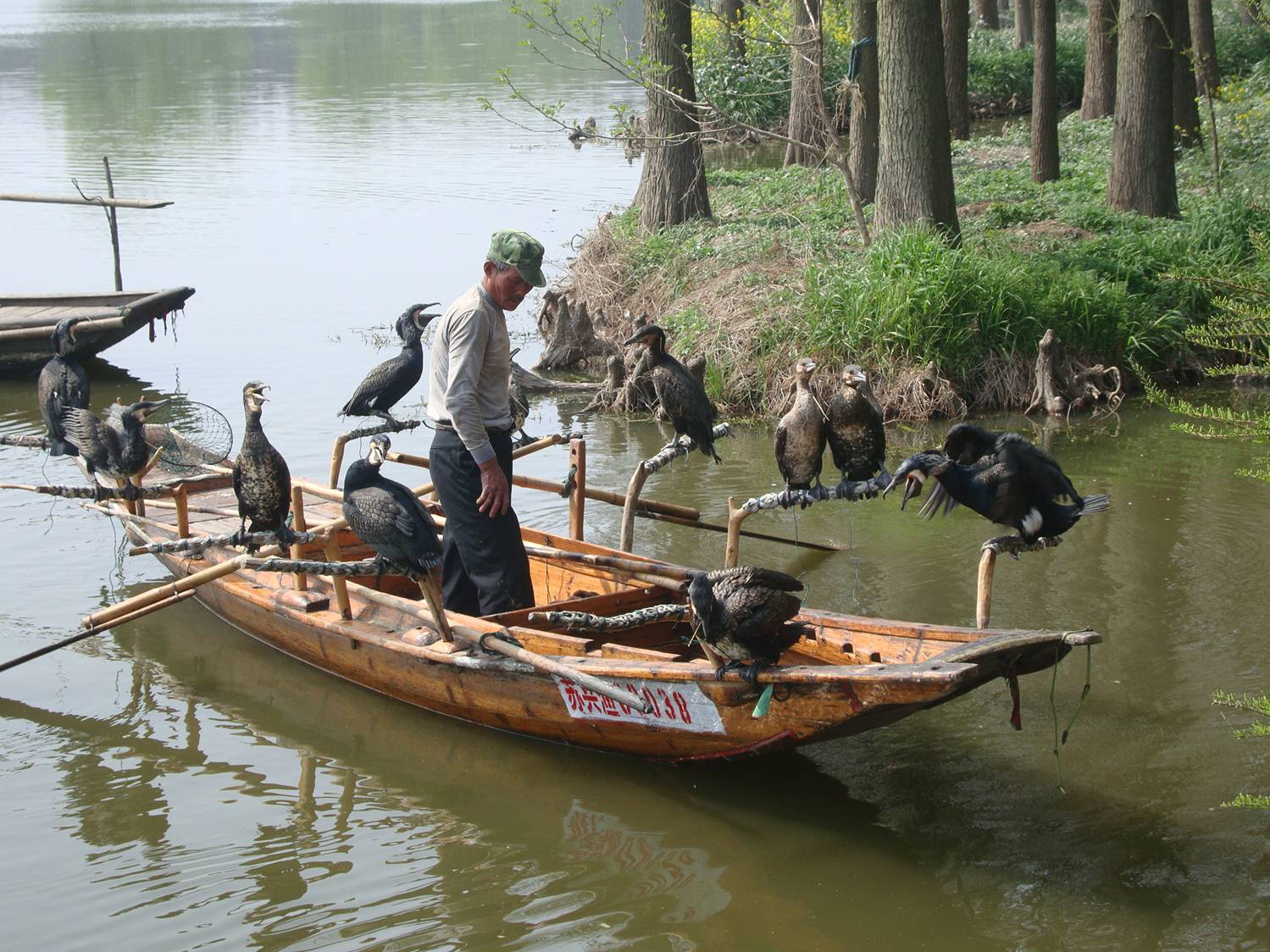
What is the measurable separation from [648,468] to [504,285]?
150cm

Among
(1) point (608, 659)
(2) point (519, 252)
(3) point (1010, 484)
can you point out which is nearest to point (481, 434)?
(2) point (519, 252)

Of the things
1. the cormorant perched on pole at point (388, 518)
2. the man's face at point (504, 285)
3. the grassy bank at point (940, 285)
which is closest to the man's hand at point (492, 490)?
the cormorant perched on pole at point (388, 518)

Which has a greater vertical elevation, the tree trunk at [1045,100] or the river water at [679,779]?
the tree trunk at [1045,100]

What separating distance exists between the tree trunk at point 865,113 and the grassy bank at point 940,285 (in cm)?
85

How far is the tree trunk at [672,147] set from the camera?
13633 millimetres

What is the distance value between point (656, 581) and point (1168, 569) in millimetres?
3298

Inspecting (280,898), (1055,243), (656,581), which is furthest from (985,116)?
(280,898)

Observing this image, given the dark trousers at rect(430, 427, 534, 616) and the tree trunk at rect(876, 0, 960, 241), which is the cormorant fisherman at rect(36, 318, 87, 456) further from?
the tree trunk at rect(876, 0, 960, 241)

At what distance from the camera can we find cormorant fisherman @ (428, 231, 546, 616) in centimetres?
543

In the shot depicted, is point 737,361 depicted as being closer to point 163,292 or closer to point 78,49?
point 163,292

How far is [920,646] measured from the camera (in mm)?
5223

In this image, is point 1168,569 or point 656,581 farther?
point 1168,569

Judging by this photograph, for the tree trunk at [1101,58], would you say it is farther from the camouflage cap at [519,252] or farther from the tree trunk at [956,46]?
the camouflage cap at [519,252]

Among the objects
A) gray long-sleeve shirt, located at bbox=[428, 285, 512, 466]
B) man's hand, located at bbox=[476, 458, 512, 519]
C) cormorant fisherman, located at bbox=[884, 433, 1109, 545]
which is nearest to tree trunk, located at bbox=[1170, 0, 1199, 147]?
cormorant fisherman, located at bbox=[884, 433, 1109, 545]
